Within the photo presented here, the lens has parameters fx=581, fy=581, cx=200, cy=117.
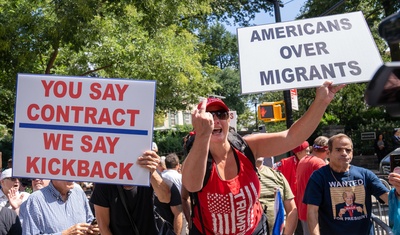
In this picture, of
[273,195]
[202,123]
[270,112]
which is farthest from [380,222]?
[270,112]

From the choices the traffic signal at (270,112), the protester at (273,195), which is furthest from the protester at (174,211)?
the traffic signal at (270,112)

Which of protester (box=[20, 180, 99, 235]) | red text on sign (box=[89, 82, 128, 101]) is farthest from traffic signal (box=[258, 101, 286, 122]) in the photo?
red text on sign (box=[89, 82, 128, 101])

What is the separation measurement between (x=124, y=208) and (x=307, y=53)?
1877mm

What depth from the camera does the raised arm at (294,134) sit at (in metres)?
3.56

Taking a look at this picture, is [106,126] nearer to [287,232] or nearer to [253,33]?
[253,33]

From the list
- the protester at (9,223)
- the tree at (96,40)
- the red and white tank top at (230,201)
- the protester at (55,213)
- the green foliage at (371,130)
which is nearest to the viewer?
the red and white tank top at (230,201)

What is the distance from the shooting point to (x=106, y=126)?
4250mm

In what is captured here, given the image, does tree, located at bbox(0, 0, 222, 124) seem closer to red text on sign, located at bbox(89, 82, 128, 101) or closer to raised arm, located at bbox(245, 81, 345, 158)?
red text on sign, located at bbox(89, 82, 128, 101)

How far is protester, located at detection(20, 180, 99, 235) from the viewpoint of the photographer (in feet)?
14.8

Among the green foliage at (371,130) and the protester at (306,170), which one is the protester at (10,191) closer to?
the protester at (306,170)

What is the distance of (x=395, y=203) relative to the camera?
489cm

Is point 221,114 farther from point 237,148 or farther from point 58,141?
point 58,141

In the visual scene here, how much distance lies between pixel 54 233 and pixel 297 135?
2.12m

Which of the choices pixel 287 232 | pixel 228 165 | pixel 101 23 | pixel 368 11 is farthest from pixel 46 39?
pixel 368 11
